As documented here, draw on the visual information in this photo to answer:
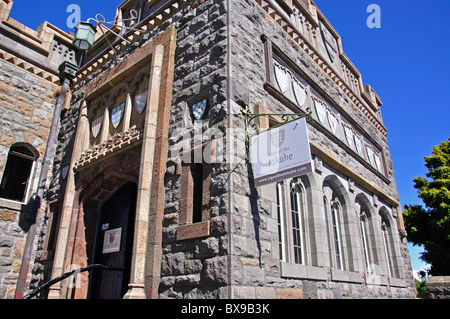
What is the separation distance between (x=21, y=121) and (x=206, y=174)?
685cm

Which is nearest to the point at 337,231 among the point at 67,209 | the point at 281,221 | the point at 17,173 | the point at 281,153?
the point at 281,221

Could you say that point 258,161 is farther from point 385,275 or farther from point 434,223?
point 434,223

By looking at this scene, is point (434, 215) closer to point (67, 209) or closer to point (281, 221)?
point (281, 221)

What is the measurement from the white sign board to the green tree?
15.4 meters

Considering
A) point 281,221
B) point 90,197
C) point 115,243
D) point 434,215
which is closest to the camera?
point 281,221

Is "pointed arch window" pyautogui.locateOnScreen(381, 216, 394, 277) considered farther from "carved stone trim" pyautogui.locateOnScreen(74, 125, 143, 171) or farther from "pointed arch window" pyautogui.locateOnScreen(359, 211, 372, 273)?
"carved stone trim" pyautogui.locateOnScreen(74, 125, 143, 171)

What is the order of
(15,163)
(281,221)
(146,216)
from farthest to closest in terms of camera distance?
(15,163)
(281,221)
(146,216)

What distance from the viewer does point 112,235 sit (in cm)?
785

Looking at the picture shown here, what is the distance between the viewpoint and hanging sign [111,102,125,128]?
8266 mm

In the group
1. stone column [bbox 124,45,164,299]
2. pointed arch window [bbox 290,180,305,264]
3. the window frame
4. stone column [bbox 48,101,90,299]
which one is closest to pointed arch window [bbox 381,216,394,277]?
pointed arch window [bbox 290,180,305,264]

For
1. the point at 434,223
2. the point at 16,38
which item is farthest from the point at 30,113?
the point at 434,223

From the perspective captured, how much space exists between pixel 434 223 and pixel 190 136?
52.7 ft

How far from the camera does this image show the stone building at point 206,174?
5.36 meters

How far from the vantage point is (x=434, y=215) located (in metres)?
18.0
